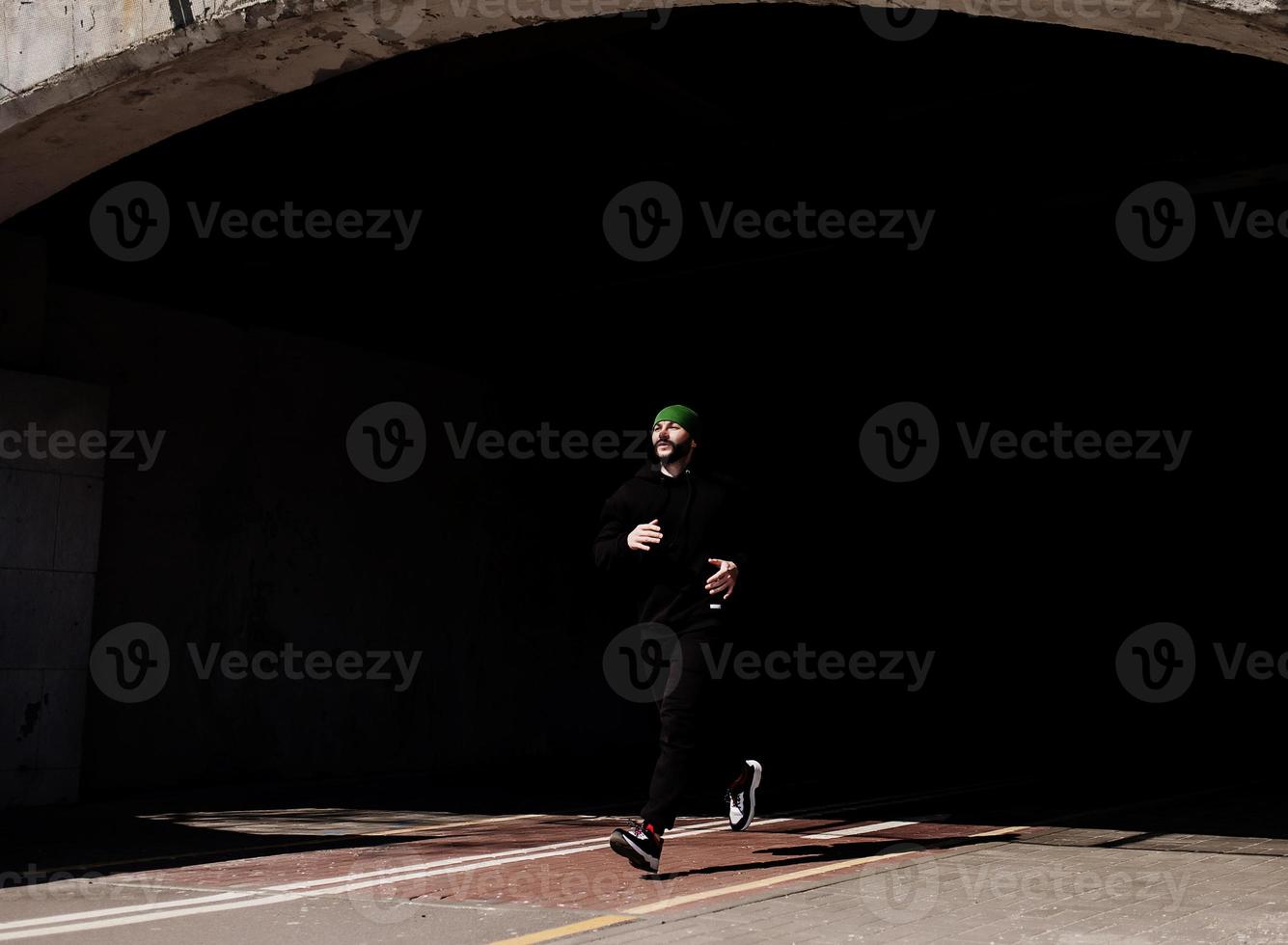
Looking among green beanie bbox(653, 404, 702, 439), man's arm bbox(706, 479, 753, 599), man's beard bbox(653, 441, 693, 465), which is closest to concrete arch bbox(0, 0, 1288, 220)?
green beanie bbox(653, 404, 702, 439)

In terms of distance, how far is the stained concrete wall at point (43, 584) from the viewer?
10.1 metres

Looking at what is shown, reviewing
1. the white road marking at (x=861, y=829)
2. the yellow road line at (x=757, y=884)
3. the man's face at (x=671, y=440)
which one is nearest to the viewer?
the yellow road line at (x=757, y=884)

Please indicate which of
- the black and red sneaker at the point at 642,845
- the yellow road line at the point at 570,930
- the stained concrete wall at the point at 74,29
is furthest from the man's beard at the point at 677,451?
the stained concrete wall at the point at 74,29

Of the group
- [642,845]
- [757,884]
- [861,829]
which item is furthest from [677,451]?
[861,829]

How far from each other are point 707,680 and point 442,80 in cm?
505

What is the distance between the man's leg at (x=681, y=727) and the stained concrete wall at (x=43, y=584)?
19.8 feet

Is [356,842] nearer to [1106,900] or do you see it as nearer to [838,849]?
[838,849]

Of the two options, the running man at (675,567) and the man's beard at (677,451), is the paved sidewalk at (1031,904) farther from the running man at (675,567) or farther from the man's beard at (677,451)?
the man's beard at (677,451)

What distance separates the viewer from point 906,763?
14430mm

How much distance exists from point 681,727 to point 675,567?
76cm

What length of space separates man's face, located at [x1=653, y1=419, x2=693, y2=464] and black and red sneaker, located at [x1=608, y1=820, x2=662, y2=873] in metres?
1.75

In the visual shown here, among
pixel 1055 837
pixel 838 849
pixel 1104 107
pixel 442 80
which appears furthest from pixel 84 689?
pixel 1104 107

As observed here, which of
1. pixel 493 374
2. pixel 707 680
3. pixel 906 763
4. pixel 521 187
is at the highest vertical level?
pixel 521 187

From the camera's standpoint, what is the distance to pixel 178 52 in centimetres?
709
